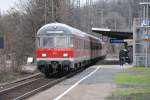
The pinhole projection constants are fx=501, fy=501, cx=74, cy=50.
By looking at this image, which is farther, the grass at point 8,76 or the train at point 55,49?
the train at point 55,49

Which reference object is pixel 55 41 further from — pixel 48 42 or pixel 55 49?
pixel 55 49

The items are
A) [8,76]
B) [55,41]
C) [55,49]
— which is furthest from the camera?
[55,41]

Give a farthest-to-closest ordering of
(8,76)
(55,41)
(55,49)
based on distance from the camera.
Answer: (55,41)
(8,76)
(55,49)

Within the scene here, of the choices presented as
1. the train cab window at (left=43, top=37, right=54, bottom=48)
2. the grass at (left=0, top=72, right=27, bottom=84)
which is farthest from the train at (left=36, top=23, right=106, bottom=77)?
the grass at (left=0, top=72, right=27, bottom=84)

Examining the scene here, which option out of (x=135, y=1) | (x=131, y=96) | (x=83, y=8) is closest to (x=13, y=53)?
(x=131, y=96)

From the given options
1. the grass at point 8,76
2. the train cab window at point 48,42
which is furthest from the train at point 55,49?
the grass at point 8,76

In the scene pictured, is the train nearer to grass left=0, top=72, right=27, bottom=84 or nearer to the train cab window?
the train cab window

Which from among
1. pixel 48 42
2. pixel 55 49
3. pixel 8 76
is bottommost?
pixel 8 76

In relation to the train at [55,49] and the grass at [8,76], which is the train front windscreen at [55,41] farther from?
the grass at [8,76]

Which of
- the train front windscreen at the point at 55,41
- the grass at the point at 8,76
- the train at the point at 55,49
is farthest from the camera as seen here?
the train front windscreen at the point at 55,41

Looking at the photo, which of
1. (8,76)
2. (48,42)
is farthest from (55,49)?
(8,76)

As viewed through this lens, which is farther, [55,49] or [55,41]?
[55,41]

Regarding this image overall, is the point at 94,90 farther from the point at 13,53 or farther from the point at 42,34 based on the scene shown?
the point at 13,53

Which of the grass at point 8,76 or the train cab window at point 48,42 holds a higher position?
the train cab window at point 48,42
